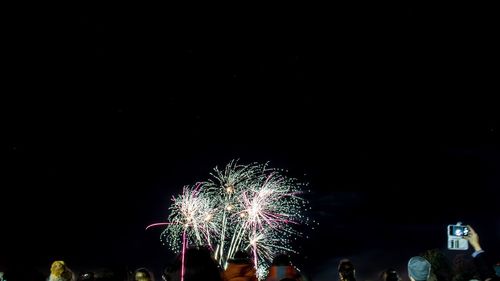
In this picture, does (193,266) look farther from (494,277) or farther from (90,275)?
(494,277)

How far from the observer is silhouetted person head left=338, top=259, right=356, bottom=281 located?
6.63 m

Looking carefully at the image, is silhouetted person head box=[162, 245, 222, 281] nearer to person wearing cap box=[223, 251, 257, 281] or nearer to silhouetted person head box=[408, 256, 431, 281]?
person wearing cap box=[223, 251, 257, 281]

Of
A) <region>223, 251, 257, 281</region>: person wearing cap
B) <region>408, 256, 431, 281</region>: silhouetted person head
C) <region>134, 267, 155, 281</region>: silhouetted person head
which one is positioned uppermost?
<region>134, 267, 155, 281</region>: silhouetted person head

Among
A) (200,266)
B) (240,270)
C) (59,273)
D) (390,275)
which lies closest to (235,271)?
(240,270)

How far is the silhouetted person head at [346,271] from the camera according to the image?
6633mm

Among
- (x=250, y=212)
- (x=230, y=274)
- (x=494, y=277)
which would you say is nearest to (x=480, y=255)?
(x=494, y=277)

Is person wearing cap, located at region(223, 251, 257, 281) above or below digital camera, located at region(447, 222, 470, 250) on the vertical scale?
below

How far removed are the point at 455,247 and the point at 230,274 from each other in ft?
15.2

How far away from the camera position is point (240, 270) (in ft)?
18.3

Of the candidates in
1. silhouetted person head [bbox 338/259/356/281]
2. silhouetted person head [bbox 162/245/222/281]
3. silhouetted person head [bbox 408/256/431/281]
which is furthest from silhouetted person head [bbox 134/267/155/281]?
silhouetted person head [bbox 408/256/431/281]

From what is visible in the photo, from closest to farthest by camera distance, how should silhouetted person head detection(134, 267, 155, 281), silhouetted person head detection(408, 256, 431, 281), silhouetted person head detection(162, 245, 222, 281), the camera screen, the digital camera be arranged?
silhouetted person head detection(162, 245, 222, 281) < silhouetted person head detection(408, 256, 431, 281) < silhouetted person head detection(134, 267, 155, 281) < the camera screen < the digital camera

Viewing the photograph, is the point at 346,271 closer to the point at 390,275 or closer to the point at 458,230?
the point at 390,275

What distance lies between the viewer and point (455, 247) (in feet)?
28.5

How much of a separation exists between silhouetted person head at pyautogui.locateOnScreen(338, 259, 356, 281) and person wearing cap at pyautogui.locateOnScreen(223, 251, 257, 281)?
1.50 metres
